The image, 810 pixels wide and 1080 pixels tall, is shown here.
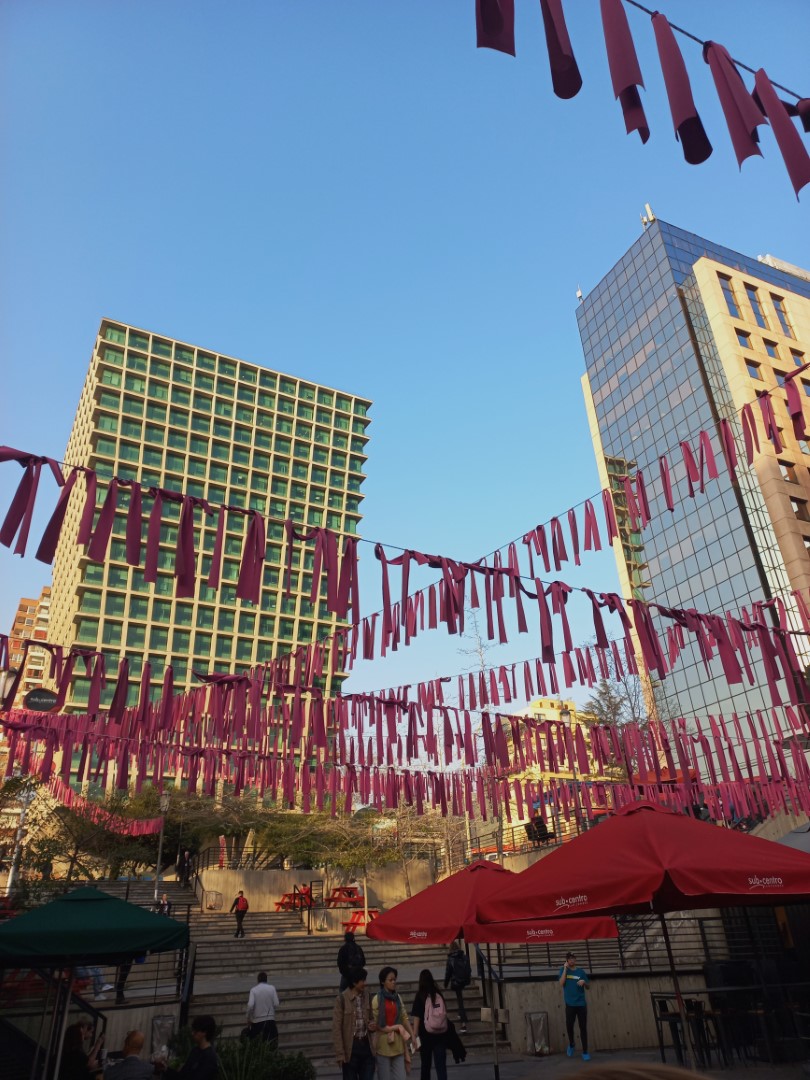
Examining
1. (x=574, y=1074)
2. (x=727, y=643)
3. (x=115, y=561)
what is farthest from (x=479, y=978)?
(x=115, y=561)

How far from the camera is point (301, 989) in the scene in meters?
14.0

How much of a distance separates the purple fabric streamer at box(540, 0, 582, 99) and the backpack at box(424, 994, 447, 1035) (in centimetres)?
932

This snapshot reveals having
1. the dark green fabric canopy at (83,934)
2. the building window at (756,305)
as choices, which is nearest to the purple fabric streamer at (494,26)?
the dark green fabric canopy at (83,934)

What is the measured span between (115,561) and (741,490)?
52660 millimetres

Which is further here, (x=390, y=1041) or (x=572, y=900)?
(x=390, y=1041)

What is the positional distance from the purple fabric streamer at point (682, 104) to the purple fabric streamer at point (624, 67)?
32cm

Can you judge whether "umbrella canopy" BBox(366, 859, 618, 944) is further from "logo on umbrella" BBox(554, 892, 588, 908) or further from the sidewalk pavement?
"logo on umbrella" BBox(554, 892, 588, 908)

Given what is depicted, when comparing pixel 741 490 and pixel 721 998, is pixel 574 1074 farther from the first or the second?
pixel 741 490

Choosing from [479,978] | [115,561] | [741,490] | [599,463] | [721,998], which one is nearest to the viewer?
[721,998]

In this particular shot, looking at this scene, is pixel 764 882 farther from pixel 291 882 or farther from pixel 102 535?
pixel 291 882

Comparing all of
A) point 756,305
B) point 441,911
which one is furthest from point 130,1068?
point 756,305

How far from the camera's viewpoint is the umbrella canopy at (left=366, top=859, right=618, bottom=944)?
7.84 metres

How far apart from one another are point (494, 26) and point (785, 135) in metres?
2.16

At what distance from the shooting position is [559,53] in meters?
3.86
